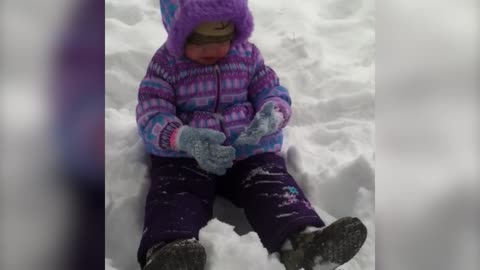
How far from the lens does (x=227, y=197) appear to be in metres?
0.82

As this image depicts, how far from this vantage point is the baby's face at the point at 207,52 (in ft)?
2.57

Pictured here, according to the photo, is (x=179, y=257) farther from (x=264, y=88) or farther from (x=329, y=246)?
(x=264, y=88)

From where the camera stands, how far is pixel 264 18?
84 cm

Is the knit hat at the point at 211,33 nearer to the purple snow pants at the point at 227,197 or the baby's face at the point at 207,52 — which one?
the baby's face at the point at 207,52

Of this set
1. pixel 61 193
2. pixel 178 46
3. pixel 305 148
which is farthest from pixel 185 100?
pixel 61 193

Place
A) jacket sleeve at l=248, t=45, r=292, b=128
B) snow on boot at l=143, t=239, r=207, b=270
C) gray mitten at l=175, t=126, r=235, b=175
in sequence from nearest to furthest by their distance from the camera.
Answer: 1. snow on boot at l=143, t=239, r=207, b=270
2. gray mitten at l=175, t=126, r=235, b=175
3. jacket sleeve at l=248, t=45, r=292, b=128

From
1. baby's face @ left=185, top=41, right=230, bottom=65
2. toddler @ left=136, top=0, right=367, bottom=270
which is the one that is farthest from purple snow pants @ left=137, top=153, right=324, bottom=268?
baby's face @ left=185, top=41, right=230, bottom=65

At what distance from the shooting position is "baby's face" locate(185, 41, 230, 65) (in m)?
0.78

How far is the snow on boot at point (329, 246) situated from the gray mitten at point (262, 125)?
185 mm

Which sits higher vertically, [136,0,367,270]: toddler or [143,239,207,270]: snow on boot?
[136,0,367,270]: toddler

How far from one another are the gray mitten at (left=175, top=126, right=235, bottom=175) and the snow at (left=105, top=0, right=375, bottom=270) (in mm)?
88

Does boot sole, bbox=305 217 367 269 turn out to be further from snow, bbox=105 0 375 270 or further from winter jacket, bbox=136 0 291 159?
winter jacket, bbox=136 0 291 159

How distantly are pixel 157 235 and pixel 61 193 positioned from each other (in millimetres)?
198

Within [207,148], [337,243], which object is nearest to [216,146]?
[207,148]
